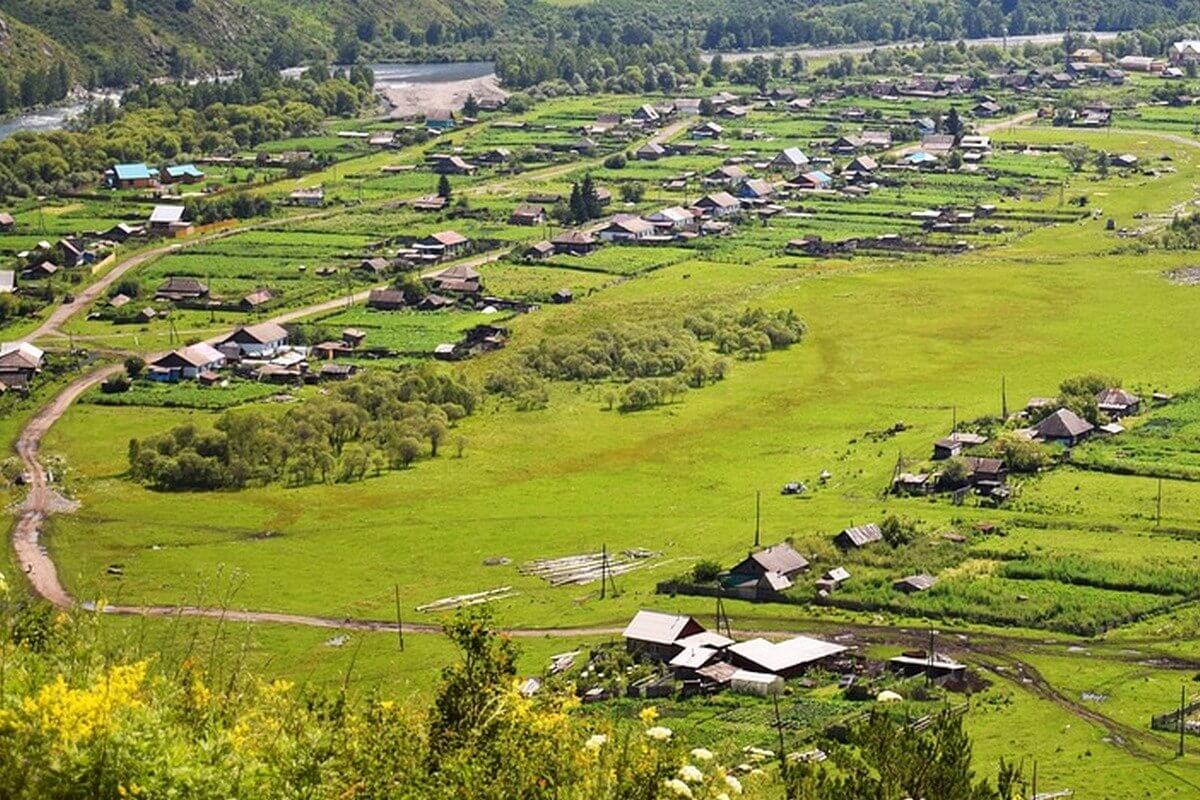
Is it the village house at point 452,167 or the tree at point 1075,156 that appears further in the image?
the village house at point 452,167

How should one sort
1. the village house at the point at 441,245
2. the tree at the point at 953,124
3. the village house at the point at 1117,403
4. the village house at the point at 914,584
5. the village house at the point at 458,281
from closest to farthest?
the village house at the point at 914,584 → the village house at the point at 1117,403 → the village house at the point at 458,281 → the village house at the point at 441,245 → the tree at the point at 953,124

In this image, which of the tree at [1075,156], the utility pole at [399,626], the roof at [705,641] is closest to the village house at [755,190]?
the tree at [1075,156]

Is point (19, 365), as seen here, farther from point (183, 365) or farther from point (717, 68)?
point (717, 68)

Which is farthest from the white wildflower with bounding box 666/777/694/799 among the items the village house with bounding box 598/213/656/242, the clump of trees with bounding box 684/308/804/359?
the village house with bounding box 598/213/656/242

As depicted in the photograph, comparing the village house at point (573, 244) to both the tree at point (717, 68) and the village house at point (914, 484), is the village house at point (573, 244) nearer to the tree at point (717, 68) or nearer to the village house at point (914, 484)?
the village house at point (914, 484)

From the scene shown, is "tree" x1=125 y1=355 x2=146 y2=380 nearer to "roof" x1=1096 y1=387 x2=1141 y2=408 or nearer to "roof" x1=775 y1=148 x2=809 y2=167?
"roof" x1=1096 y1=387 x2=1141 y2=408

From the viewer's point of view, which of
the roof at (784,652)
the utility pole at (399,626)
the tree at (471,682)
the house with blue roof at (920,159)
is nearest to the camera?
the tree at (471,682)
